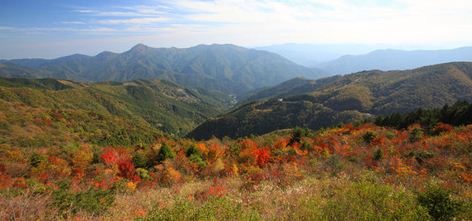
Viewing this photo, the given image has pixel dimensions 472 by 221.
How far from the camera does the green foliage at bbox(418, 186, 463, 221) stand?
7078 mm

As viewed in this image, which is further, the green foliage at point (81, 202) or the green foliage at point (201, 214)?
the green foliage at point (81, 202)

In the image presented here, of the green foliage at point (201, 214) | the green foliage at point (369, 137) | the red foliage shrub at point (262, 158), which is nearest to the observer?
the green foliage at point (201, 214)

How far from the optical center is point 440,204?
24.0 ft

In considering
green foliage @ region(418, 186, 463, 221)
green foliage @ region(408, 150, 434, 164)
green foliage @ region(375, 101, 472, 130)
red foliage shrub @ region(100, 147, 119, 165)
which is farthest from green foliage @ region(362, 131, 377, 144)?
red foliage shrub @ region(100, 147, 119, 165)

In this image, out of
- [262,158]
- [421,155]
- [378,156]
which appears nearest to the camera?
[421,155]

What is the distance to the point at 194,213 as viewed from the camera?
22.2 ft

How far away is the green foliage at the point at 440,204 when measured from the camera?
7078 mm

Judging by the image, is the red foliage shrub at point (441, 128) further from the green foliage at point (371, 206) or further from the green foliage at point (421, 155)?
the green foliage at point (371, 206)

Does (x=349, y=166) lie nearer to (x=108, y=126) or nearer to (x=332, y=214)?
(x=332, y=214)

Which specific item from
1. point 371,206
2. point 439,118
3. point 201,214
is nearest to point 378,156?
point 371,206

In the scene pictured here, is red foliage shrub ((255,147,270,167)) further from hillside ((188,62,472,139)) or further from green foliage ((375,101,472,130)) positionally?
hillside ((188,62,472,139))

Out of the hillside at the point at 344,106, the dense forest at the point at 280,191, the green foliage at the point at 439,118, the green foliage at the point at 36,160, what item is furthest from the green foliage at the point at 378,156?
the hillside at the point at 344,106

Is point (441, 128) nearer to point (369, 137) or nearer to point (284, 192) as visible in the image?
point (369, 137)

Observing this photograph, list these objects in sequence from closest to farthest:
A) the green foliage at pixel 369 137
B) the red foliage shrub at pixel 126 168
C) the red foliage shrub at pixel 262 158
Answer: the red foliage shrub at pixel 262 158 → the red foliage shrub at pixel 126 168 → the green foliage at pixel 369 137
